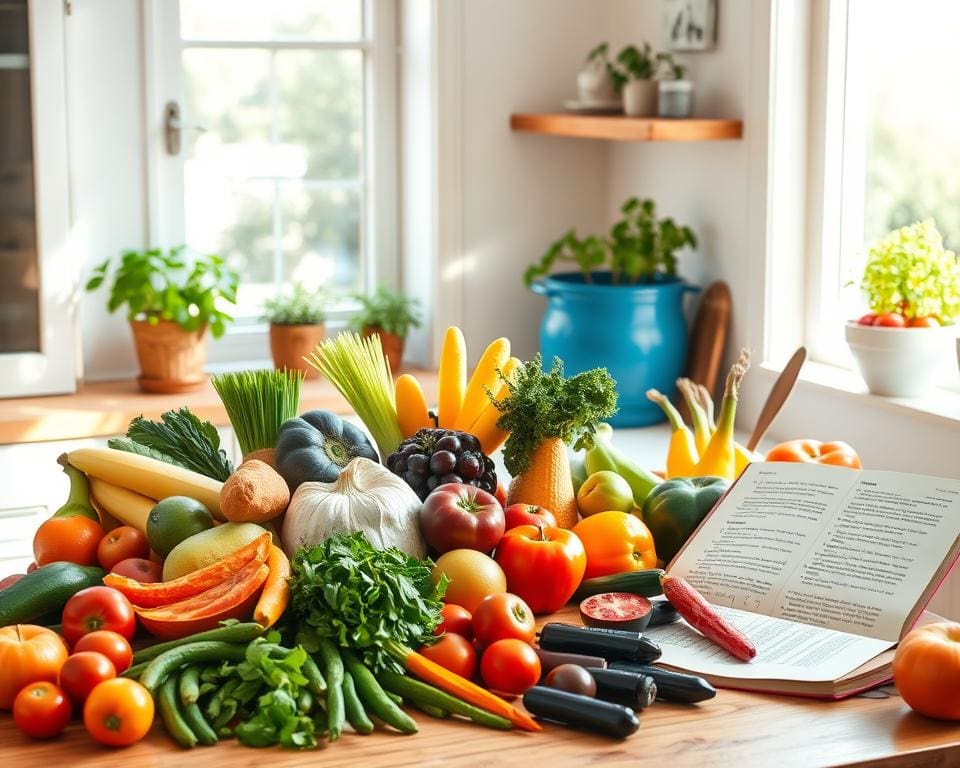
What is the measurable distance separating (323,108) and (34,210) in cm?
92

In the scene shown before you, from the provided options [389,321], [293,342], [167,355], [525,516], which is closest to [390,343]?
[389,321]

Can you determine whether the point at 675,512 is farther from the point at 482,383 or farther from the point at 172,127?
the point at 172,127

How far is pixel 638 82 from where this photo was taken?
128 inches

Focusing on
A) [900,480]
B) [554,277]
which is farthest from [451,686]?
[554,277]

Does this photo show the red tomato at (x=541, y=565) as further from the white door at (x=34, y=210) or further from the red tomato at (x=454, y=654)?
the white door at (x=34, y=210)

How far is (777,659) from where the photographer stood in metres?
1.40

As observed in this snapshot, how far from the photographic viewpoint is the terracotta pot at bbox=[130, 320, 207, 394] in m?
3.36

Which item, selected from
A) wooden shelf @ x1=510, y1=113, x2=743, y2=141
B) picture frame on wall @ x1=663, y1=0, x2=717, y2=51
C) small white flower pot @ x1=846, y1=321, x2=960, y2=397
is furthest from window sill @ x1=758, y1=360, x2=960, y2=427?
picture frame on wall @ x1=663, y1=0, x2=717, y2=51

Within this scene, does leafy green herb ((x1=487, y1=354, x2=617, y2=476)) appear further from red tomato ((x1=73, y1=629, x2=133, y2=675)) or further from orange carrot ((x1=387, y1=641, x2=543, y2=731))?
red tomato ((x1=73, y1=629, x2=133, y2=675))

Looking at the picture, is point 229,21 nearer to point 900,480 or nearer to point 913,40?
point 913,40

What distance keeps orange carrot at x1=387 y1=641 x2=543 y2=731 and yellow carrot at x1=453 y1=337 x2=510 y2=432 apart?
1.81 ft

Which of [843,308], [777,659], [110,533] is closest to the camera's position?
[777,659]

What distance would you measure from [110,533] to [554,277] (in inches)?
80.2

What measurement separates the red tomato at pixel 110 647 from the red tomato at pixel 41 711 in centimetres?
6
